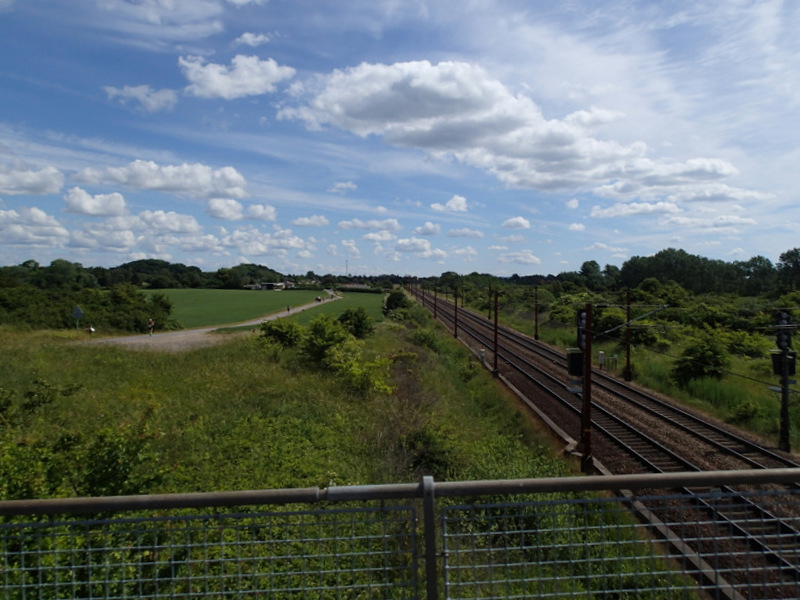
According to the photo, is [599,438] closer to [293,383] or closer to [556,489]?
[293,383]

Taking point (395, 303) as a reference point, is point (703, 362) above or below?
below

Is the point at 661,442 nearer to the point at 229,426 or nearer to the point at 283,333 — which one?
the point at 229,426

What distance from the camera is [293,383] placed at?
2002 cm

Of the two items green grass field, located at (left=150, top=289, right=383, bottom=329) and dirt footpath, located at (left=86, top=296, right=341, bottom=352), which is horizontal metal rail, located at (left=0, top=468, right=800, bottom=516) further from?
green grass field, located at (left=150, top=289, right=383, bottom=329)

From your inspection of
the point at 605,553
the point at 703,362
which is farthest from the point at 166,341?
the point at 605,553

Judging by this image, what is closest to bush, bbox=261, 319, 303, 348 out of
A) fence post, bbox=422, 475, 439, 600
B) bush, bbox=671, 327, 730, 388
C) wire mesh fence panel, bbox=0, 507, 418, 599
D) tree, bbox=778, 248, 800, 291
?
bush, bbox=671, 327, 730, 388

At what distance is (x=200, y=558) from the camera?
6242mm

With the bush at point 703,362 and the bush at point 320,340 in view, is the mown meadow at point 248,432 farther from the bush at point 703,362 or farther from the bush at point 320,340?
the bush at point 703,362

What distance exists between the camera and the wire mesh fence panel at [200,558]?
9.75 feet

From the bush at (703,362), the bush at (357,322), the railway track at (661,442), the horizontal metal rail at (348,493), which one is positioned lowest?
the railway track at (661,442)

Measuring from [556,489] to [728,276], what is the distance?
117200 millimetres

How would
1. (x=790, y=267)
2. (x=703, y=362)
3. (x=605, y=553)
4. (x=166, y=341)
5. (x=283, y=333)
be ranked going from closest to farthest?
1. (x=605, y=553)
2. (x=703, y=362)
3. (x=283, y=333)
4. (x=166, y=341)
5. (x=790, y=267)

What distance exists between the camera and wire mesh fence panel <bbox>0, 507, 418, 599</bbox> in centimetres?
297

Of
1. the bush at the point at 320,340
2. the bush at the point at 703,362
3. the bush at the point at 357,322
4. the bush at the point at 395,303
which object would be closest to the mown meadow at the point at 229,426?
the bush at the point at 320,340
